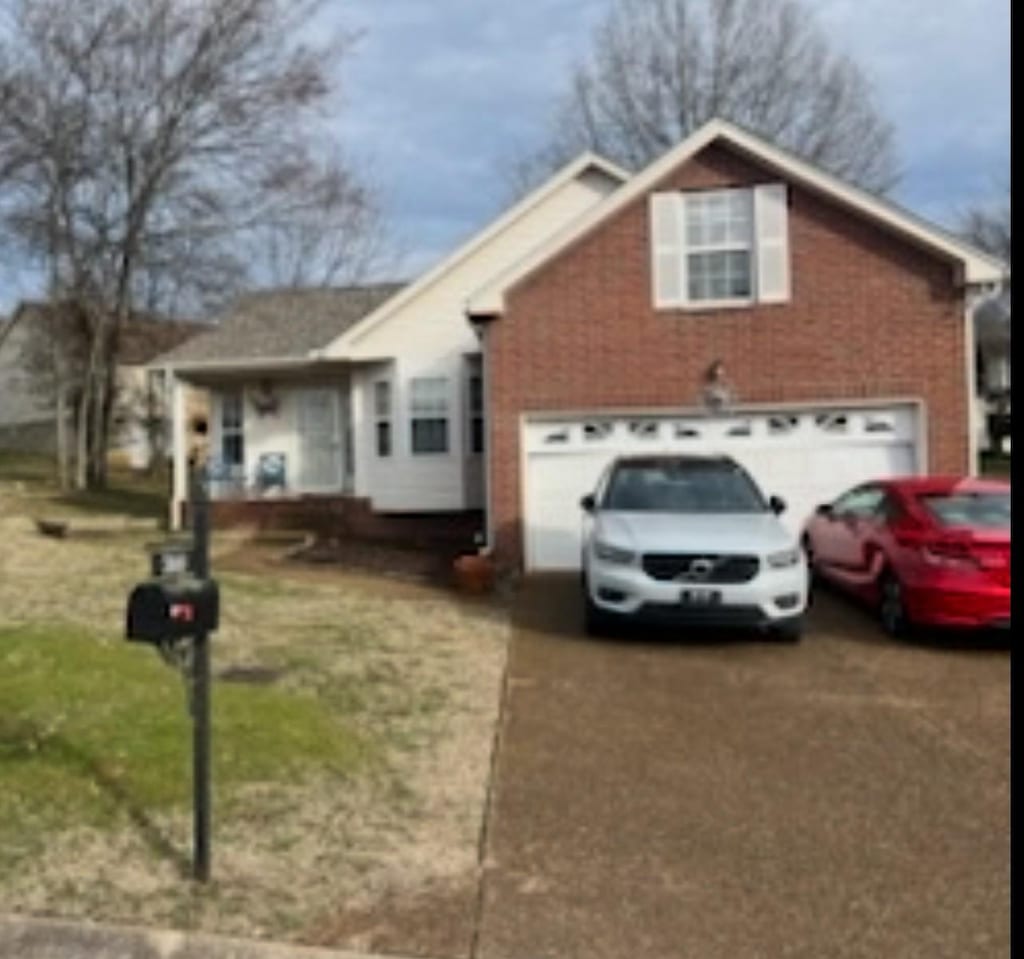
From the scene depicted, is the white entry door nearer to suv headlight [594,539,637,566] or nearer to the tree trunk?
the tree trunk

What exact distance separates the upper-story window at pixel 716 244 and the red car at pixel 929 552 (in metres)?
4.19

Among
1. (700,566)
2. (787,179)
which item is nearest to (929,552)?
(700,566)

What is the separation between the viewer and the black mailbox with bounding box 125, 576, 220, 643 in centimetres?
551

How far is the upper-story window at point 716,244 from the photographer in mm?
17656

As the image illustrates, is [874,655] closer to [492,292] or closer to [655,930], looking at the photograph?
[655,930]

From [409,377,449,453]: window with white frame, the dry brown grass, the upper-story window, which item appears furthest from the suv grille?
[409,377,449,453]: window with white frame

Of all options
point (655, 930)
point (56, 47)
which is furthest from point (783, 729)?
point (56, 47)

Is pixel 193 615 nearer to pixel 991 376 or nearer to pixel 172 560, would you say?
pixel 172 560

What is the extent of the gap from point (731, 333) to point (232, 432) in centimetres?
1093

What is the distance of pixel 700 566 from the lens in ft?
38.0

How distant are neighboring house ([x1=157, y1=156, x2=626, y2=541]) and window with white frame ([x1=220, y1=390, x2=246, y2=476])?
29 millimetres

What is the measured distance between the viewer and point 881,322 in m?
17.3

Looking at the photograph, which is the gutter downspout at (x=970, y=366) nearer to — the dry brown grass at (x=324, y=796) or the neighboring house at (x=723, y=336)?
the neighboring house at (x=723, y=336)

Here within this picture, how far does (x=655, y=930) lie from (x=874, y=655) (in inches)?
266
